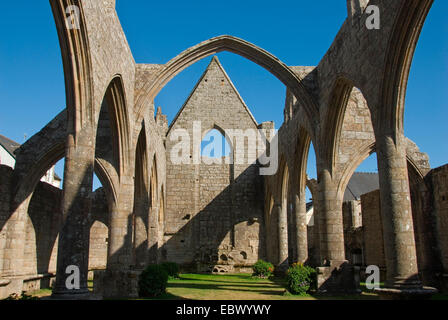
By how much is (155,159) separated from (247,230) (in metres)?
5.72

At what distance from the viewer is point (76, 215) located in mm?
5254

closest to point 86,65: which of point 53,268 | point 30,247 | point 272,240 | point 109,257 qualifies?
point 109,257

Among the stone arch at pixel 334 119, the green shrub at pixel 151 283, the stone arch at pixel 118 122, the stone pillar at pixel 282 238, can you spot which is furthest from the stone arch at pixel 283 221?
the stone arch at pixel 118 122

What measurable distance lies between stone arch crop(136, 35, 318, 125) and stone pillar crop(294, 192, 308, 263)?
3.37 m

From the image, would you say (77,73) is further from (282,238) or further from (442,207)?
(282,238)

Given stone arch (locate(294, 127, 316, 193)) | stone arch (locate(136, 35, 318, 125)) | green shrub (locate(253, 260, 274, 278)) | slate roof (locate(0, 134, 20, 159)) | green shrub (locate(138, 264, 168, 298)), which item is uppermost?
slate roof (locate(0, 134, 20, 159))

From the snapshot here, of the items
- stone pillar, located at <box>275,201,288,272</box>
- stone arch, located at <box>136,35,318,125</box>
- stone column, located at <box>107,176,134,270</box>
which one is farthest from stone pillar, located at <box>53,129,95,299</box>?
stone pillar, located at <box>275,201,288,272</box>

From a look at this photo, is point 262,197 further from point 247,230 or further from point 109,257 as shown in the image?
point 109,257

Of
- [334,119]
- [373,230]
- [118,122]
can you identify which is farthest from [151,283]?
[373,230]

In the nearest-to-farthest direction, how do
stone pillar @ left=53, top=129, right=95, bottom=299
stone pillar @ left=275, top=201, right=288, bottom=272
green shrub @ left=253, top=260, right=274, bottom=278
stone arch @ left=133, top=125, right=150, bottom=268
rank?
stone pillar @ left=53, top=129, right=95, bottom=299
stone arch @ left=133, top=125, right=150, bottom=268
green shrub @ left=253, top=260, right=274, bottom=278
stone pillar @ left=275, top=201, right=288, bottom=272

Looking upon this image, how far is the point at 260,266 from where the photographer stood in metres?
13.9

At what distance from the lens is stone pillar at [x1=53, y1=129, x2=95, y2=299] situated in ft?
16.6

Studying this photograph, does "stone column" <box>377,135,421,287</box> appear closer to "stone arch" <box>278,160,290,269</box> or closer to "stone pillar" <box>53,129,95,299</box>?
"stone pillar" <box>53,129,95,299</box>

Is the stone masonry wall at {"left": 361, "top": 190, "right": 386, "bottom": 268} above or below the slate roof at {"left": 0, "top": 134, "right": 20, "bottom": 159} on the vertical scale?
below
